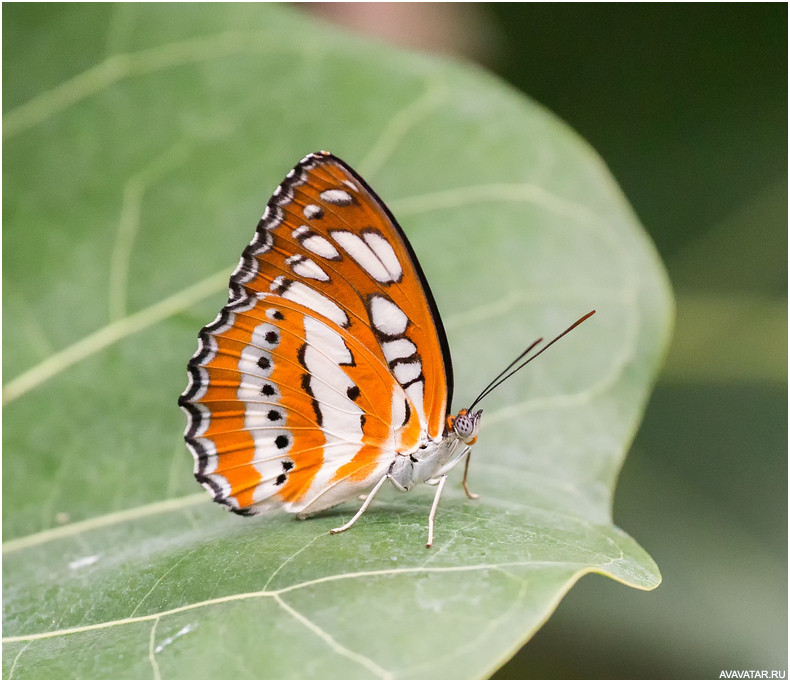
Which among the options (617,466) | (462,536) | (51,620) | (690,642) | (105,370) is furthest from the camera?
(690,642)

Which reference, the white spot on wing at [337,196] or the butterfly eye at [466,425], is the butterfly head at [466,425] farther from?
the white spot on wing at [337,196]

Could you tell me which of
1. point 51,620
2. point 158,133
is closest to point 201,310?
point 158,133

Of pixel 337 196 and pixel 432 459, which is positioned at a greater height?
pixel 337 196

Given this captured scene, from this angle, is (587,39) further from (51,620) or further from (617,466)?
(51,620)

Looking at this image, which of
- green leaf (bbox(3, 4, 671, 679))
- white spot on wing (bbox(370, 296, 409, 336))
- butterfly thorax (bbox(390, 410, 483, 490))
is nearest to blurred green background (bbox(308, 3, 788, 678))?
green leaf (bbox(3, 4, 671, 679))

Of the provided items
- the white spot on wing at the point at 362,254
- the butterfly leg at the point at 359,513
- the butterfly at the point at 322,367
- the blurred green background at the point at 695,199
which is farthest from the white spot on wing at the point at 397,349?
the blurred green background at the point at 695,199

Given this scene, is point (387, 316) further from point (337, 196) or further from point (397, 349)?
point (337, 196)

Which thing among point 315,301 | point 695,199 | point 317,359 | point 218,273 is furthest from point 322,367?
point 695,199
